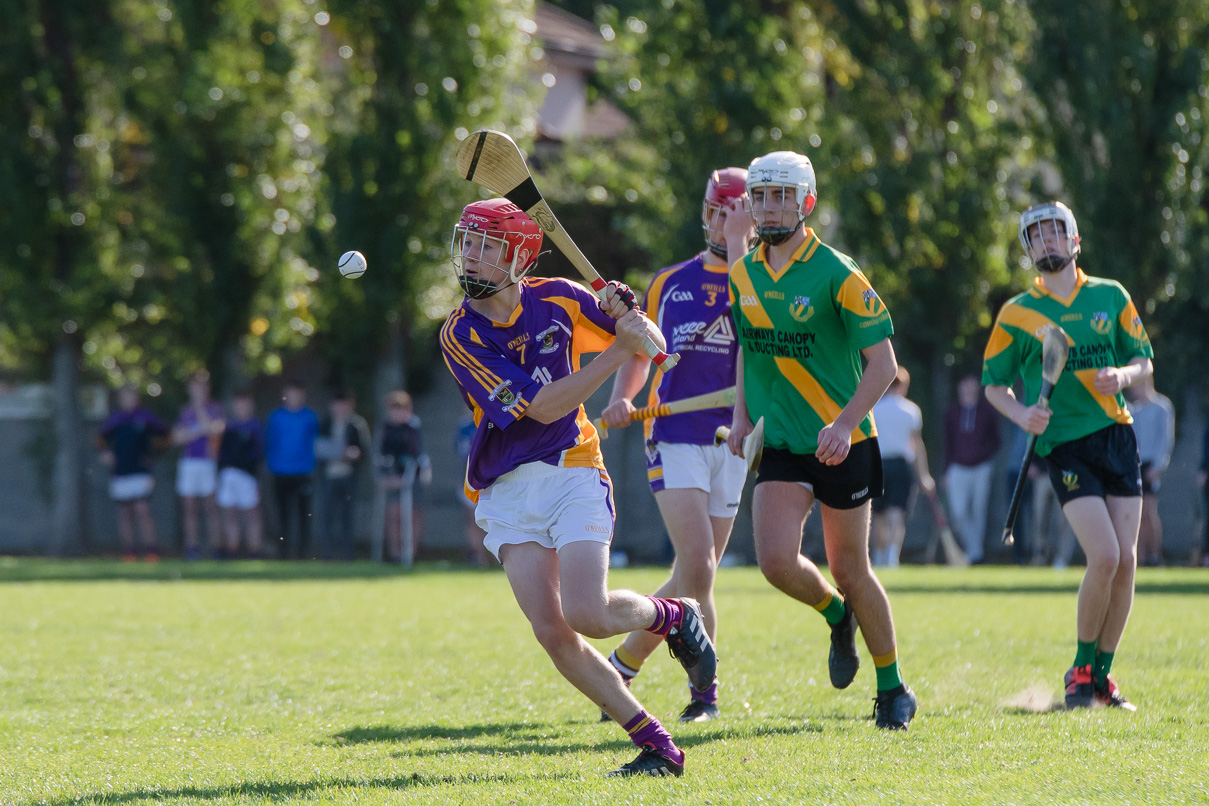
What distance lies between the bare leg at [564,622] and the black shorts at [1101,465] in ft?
8.31

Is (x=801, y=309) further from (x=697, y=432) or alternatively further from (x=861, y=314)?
(x=697, y=432)

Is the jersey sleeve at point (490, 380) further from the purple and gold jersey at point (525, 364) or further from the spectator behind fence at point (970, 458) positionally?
the spectator behind fence at point (970, 458)

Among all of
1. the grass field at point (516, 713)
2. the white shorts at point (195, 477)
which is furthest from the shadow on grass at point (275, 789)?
the white shorts at point (195, 477)

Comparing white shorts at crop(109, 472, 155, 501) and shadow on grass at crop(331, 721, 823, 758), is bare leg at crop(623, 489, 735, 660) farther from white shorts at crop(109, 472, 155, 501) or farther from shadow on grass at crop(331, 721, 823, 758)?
white shorts at crop(109, 472, 155, 501)

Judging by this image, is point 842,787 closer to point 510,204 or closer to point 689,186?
point 510,204

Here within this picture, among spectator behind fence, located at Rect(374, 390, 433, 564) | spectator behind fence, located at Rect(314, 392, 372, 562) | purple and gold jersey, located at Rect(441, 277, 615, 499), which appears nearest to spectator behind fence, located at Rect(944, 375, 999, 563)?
spectator behind fence, located at Rect(374, 390, 433, 564)

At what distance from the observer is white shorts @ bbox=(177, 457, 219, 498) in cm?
1892

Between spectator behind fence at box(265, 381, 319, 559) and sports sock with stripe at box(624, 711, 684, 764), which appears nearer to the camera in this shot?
sports sock with stripe at box(624, 711, 684, 764)

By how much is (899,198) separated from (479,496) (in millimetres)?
14866

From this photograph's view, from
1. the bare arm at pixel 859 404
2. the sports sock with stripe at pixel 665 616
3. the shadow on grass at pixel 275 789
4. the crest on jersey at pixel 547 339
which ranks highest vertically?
the crest on jersey at pixel 547 339

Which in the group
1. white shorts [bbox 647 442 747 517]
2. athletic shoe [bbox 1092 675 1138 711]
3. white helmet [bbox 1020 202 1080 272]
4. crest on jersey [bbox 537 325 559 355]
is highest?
white helmet [bbox 1020 202 1080 272]

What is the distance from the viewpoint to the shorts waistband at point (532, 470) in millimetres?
5137

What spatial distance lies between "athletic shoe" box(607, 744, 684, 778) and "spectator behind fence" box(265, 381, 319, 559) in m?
13.7

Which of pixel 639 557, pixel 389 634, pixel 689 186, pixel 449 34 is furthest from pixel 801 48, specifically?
pixel 389 634
